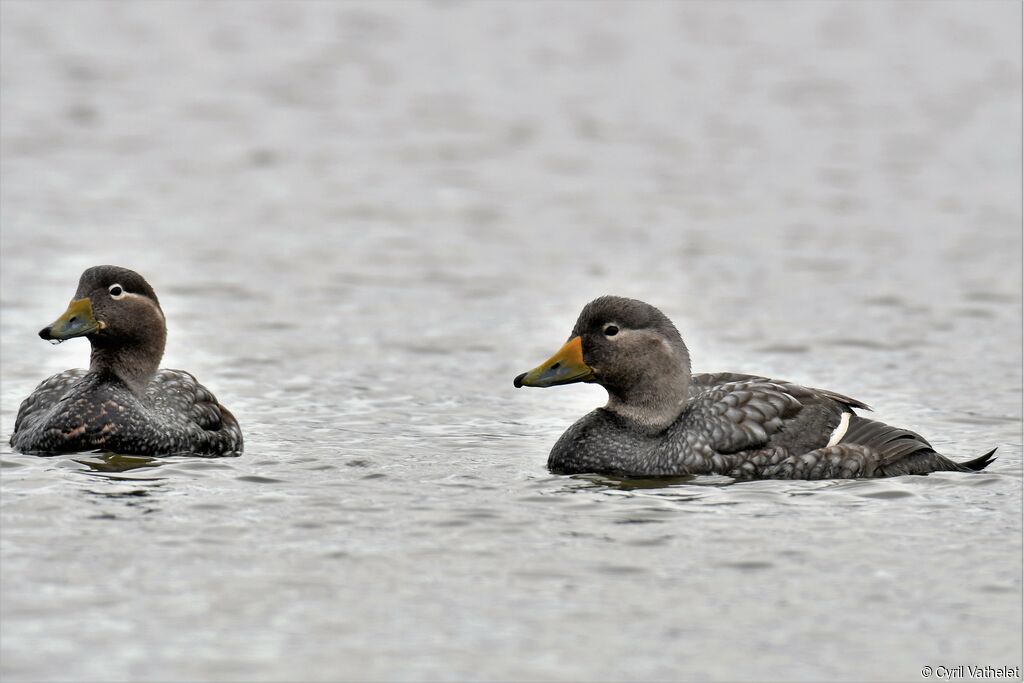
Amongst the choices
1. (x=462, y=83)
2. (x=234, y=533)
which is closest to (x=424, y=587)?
(x=234, y=533)

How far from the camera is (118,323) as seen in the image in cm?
1333

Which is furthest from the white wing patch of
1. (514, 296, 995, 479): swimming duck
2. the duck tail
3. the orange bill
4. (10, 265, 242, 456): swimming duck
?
(10, 265, 242, 456): swimming duck

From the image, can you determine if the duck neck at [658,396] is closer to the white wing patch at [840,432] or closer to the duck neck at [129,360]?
the white wing patch at [840,432]

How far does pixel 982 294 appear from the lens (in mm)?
19703

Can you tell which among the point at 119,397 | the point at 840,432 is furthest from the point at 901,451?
the point at 119,397

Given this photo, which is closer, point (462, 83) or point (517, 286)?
point (517, 286)

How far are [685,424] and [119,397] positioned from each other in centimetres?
409

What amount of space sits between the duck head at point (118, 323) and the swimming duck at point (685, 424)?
292 centimetres

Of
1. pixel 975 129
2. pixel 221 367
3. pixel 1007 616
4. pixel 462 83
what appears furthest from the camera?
pixel 462 83

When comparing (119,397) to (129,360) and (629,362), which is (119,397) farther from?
(629,362)

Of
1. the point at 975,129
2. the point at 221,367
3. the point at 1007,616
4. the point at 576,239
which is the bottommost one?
the point at 1007,616

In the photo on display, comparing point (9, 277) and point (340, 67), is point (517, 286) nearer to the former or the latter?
point (9, 277)

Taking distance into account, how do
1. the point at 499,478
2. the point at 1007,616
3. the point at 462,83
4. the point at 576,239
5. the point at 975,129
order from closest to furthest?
the point at 1007,616 → the point at 499,478 → the point at 576,239 → the point at 975,129 → the point at 462,83

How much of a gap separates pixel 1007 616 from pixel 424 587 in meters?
3.09
